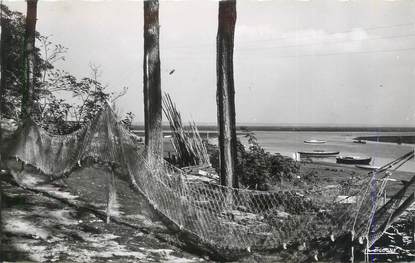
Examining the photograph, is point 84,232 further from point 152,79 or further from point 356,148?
point 356,148

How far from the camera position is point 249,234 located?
4.47 metres

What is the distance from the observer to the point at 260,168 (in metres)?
7.50

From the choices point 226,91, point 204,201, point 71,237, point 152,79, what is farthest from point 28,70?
point 204,201

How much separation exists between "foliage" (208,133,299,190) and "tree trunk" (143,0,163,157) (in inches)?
73.3

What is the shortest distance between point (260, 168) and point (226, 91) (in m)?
2.67

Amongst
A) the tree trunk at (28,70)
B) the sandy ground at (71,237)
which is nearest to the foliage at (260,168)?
the sandy ground at (71,237)

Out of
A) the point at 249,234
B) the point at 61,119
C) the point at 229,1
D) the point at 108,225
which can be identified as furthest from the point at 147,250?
the point at 61,119

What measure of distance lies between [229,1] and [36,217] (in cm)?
349

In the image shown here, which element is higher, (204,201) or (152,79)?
(152,79)

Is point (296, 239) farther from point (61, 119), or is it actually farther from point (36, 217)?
point (61, 119)

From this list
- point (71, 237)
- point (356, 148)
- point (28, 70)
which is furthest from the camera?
point (356, 148)

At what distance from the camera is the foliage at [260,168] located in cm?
741

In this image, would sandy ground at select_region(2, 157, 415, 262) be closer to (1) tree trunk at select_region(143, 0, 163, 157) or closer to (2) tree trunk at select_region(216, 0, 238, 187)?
(1) tree trunk at select_region(143, 0, 163, 157)

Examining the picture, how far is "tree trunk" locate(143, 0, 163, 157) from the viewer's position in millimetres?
6117
